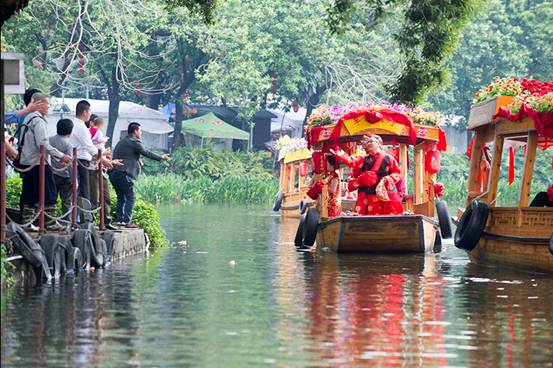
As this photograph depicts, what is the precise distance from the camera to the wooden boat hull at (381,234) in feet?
81.6

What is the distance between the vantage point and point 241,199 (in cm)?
5978

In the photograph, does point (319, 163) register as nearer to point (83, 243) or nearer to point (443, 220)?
point (443, 220)

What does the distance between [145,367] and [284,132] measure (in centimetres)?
6432

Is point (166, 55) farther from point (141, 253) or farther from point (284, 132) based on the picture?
point (141, 253)

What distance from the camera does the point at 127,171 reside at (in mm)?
23516

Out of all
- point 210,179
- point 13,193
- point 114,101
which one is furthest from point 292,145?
point 13,193

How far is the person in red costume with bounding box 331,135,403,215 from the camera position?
2516 cm

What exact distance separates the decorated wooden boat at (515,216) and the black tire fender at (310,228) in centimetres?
262

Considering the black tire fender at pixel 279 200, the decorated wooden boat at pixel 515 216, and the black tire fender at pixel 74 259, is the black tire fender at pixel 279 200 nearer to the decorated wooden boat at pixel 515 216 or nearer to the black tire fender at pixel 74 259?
the decorated wooden boat at pixel 515 216

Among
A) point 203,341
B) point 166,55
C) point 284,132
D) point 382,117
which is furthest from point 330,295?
point 284,132

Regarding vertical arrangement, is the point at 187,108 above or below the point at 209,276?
above

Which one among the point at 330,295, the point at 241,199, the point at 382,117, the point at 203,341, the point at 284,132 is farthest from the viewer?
the point at 284,132

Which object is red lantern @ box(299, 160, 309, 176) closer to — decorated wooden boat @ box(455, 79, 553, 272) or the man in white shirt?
decorated wooden boat @ box(455, 79, 553, 272)

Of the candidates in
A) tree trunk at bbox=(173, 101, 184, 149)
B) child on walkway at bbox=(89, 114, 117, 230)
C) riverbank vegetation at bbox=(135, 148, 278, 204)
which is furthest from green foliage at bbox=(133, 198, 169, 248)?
tree trunk at bbox=(173, 101, 184, 149)
